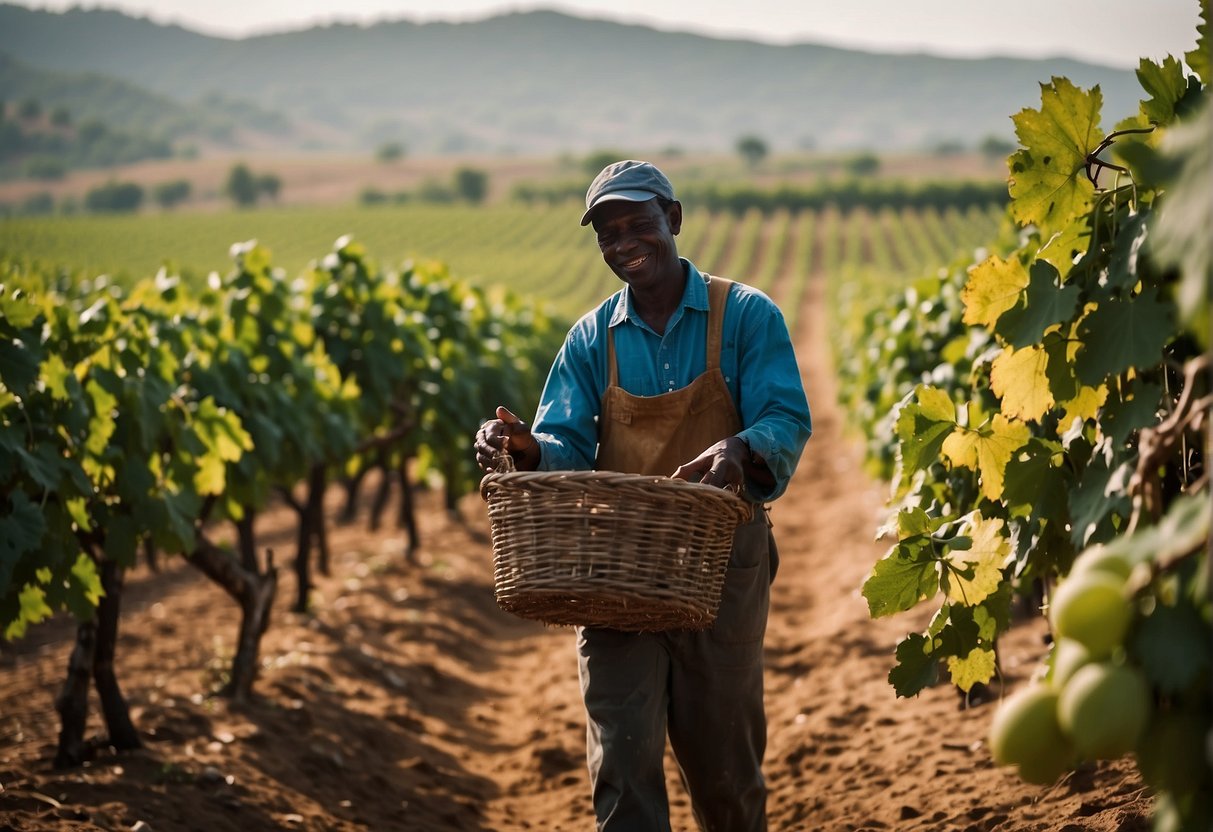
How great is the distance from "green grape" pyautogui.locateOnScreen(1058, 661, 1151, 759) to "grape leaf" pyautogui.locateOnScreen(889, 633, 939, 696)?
148 cm

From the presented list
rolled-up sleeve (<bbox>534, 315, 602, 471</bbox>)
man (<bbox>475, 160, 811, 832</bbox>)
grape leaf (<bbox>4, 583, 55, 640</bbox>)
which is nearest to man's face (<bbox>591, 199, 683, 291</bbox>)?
man (<bbox>475, 160, 811, 832</bbox>)

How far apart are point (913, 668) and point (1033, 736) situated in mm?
1402

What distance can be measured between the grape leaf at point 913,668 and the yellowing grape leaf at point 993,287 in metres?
0.76

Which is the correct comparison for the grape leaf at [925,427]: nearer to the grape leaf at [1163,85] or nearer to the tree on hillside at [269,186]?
the grape leaf at [1163,85]

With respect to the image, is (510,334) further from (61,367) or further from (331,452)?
(61,367)

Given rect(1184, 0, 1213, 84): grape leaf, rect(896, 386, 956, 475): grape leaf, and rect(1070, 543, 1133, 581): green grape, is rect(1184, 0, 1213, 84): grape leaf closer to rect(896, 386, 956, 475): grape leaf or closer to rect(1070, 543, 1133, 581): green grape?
rect(896, 386, 956, 475): grape leaf

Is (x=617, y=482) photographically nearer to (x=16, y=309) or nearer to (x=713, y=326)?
(x=713, y=326)

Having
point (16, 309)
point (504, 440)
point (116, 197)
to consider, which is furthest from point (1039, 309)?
point (116, 197)

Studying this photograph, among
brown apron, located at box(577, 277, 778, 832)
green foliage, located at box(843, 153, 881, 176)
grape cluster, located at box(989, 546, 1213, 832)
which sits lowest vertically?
brown apron, located at box(577, 277, 778, 832)

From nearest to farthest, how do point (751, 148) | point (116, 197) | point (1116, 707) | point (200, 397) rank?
point (1116, 707) < point (200, 397) < point (116, 197) < point (751, 148)

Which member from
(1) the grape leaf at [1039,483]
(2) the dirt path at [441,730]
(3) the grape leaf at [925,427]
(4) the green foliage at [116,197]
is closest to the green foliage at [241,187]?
(4) the green foliage at [116,197]

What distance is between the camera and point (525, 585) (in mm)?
2967

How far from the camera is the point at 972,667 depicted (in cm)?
307

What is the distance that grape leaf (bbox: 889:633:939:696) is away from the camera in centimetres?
290
